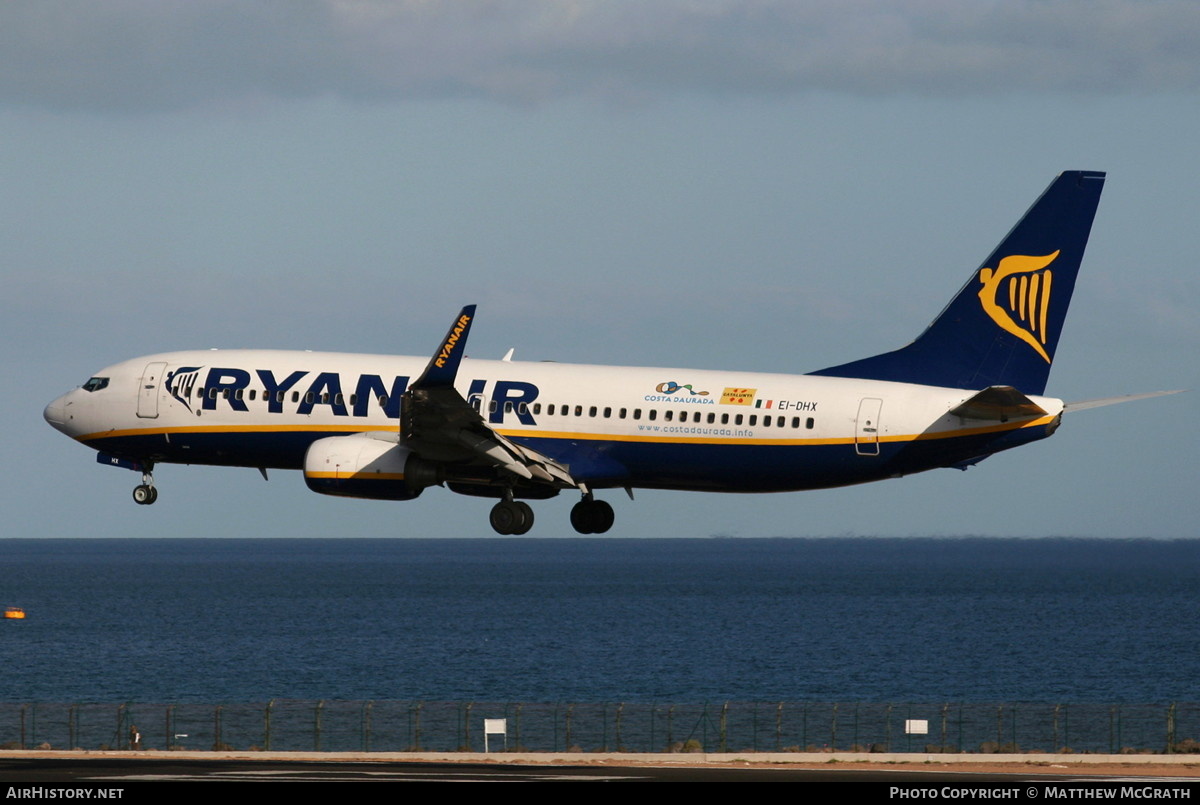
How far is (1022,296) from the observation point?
55.9 m

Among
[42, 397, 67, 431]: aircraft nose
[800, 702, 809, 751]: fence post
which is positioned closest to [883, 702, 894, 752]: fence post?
[800, 702, 809, 751]: fence post

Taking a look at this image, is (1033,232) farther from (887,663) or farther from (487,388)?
(887,663)

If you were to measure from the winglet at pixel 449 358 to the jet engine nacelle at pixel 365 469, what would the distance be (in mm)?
3770

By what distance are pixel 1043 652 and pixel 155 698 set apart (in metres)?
101

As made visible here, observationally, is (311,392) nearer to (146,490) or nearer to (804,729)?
(146,490)

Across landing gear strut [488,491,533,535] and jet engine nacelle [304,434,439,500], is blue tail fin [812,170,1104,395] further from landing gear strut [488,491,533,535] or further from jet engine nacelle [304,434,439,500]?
jet engine nacelle [304,434,439,500]

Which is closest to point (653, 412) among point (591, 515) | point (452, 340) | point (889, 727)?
point (591, 515)

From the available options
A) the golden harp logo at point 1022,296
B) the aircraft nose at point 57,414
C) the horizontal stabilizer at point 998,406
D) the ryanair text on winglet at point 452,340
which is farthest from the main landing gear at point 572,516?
the aircraft nose at point 57,414

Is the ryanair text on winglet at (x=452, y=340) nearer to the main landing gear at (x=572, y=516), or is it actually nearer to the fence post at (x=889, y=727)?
the main landing gear at (x=572, y=516)

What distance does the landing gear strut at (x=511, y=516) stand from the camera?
179 ft

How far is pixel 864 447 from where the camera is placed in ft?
174

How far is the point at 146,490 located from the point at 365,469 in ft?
35.7

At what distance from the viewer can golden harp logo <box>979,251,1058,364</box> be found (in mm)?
55375

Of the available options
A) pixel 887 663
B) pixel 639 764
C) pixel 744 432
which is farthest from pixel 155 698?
pixel 744 432
